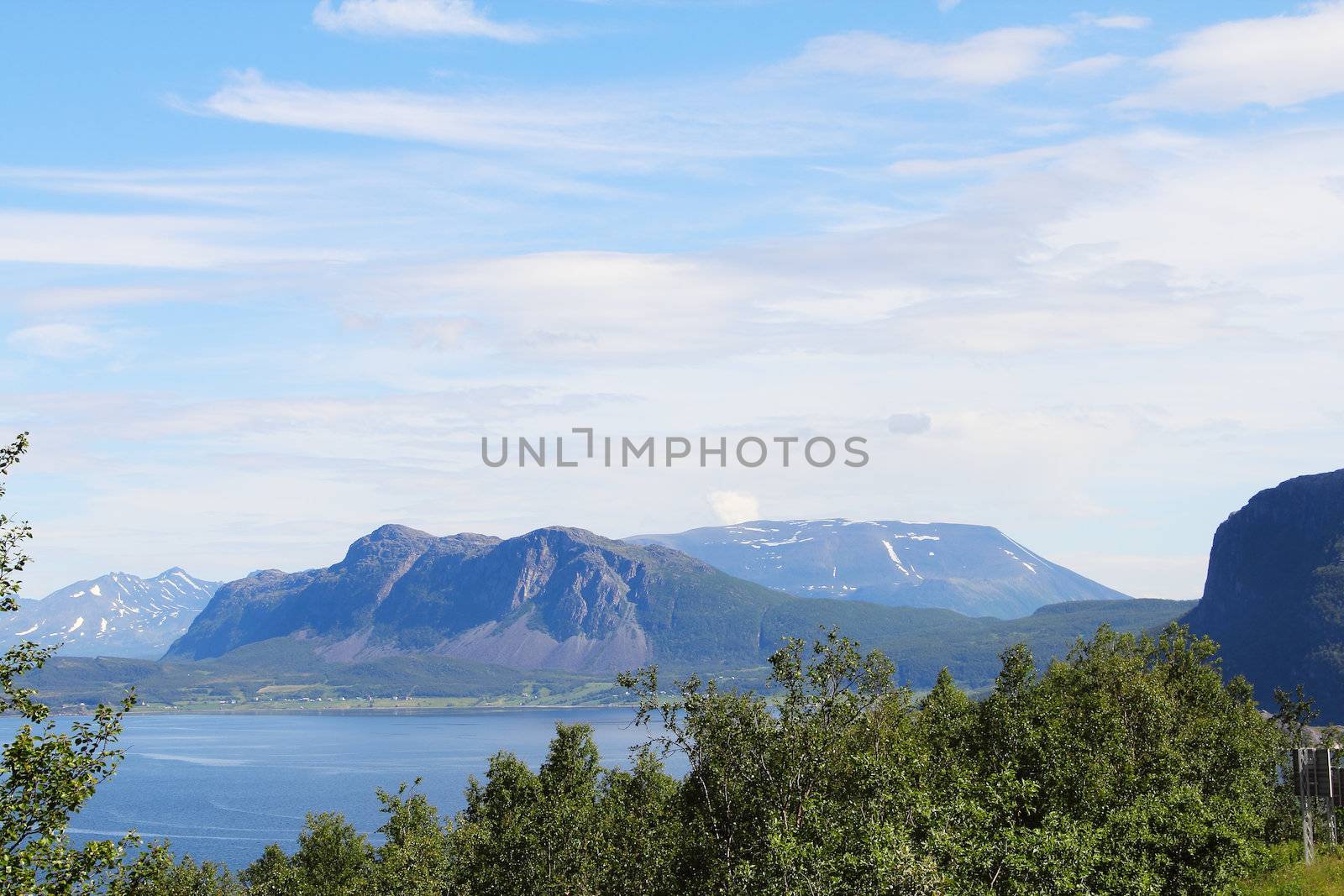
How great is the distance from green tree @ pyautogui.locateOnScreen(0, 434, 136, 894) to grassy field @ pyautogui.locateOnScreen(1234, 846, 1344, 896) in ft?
160

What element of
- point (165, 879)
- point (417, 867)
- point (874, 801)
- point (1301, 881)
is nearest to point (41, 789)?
point (874, 801)

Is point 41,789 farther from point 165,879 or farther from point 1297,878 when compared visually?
point 1297,878

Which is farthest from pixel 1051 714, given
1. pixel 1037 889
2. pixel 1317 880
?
pixel 1037 889

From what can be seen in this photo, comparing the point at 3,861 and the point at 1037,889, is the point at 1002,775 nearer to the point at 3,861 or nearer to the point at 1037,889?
the point at 1037,889

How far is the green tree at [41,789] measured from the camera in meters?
27.6

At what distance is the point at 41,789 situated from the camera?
28.9 m

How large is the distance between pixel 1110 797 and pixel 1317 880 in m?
12.9

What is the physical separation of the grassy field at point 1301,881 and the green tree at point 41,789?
48.7 m

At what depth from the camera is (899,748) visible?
190 feet

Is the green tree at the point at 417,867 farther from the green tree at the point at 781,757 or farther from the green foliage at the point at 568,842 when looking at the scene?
the green tree at the point at 781,757

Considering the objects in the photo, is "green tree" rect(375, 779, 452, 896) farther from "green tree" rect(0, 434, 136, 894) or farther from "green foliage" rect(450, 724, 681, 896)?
"green tree" rect(0, 434, 136, 894)

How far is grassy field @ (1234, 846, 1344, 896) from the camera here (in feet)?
193

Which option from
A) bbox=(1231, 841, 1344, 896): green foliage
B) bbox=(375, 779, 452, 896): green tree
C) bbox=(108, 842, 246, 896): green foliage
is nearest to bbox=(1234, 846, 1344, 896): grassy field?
bbox=(1231, 841, 1344, 896): green foliage

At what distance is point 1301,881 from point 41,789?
195 ft
